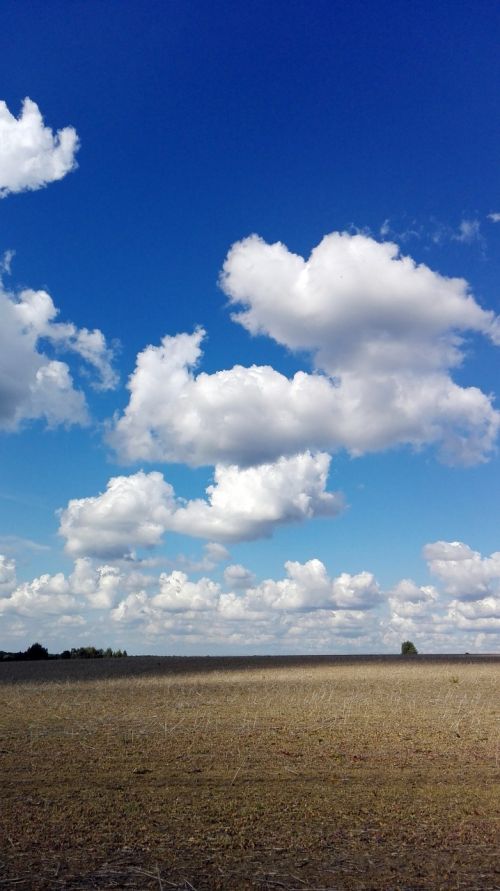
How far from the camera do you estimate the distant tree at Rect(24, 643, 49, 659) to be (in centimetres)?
7781

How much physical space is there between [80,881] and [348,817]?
3.93 m

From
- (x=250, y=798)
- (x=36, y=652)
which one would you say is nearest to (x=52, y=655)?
(x=36, y=652)

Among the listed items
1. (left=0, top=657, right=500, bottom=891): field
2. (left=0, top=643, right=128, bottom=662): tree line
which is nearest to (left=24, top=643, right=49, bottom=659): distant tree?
(left=0, top=643, right=128, bottom=662): tree line

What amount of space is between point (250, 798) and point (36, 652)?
238ft

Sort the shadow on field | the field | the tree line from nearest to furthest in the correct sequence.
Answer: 1. the field
2. the shadow on field
3. the tree line

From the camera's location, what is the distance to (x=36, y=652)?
78.9 m

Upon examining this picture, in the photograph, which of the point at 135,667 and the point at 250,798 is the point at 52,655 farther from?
the point at 250,798

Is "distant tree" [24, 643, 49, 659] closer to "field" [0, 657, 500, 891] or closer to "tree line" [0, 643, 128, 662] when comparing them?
"tree line" [0, 643, 128, 662]

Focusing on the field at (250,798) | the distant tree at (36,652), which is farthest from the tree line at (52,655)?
the field at (250,798)

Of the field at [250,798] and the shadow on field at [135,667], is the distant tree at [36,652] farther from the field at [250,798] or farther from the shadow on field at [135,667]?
the field at [250,798]

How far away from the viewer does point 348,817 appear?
10453mm

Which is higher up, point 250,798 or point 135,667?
point 135,667

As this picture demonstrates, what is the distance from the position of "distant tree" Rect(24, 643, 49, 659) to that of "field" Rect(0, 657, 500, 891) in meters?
58.6

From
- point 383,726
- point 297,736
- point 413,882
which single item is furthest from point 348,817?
point 383,726
